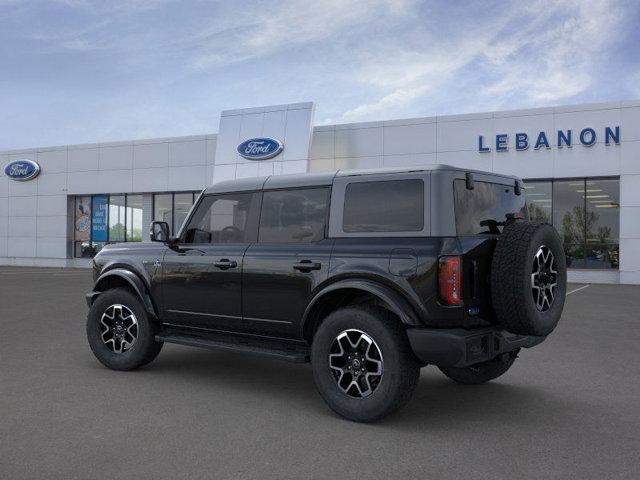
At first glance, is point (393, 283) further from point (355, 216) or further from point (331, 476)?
point (331, 476)

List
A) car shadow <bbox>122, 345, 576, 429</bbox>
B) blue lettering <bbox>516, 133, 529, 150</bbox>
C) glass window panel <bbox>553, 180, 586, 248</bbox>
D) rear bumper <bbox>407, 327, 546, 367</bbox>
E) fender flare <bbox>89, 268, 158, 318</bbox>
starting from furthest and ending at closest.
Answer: blue lettering <bbox>516, 133, 529, 150</bbox>
glass window panel <bbox>553, 180, 586, 248</bbox>
fender flare <bbox>89, 268, 158, 318</bbox>
car shadow <bbox>122, 345, 576, 429</bbox>
rear bumper <bbox>407, 327, 546, 367</bbox>

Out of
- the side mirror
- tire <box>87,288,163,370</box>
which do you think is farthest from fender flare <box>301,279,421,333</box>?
tire <box>87,288,163,370</box>

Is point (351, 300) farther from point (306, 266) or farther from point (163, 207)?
point (163, 207)

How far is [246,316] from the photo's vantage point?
17.7 feet

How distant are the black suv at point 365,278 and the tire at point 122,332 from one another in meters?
0.04

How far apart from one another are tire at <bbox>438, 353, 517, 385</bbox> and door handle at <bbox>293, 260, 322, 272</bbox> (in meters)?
1.68

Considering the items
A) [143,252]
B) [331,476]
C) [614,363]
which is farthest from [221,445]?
[614,363]

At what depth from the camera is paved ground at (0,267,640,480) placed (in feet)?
12.0

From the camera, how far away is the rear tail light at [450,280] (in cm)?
429

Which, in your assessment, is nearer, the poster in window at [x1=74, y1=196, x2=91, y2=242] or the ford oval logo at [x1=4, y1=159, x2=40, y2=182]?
the poster in window at [x1=74, y1=196, x2=91, y2=242]

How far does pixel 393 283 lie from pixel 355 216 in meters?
0.75

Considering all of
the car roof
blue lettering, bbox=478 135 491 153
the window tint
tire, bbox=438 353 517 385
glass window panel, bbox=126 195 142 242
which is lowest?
tire, bbox=438 353 517 385

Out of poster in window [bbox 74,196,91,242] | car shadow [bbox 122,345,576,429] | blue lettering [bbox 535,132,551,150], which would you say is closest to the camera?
car shadow [bbox 122,345,576,429]

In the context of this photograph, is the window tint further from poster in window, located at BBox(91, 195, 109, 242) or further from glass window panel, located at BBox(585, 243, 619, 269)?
poster in window, located at BBox(91, 195, 109, 242)
